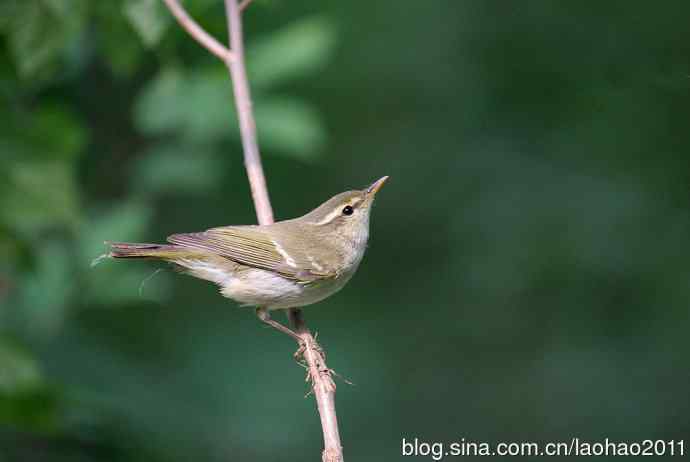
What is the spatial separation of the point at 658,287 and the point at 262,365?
2.51 meters

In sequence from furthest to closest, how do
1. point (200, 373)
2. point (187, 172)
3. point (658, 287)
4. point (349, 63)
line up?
point (349, 63)
point (658, 287)
point (200, 373)
point (187, 172)

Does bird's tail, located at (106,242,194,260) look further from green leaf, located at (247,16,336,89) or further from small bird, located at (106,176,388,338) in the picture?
green leaf, located at (247,16,336,89)

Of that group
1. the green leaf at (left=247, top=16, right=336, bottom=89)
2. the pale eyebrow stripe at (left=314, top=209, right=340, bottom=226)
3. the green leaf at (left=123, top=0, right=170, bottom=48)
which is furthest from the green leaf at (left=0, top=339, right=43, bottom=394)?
the green leaf at (left=247, top=16, right=336, bottom=89)

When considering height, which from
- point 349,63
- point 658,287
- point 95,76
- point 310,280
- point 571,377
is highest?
point 349,63

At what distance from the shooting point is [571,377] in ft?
17.5

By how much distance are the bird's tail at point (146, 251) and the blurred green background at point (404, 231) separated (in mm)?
382

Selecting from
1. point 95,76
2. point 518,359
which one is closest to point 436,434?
point 518,359

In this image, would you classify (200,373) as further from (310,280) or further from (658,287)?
(658,287)

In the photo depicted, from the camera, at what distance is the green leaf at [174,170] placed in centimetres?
396

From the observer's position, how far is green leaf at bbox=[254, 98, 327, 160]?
363 centimetres

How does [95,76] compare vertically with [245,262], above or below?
above

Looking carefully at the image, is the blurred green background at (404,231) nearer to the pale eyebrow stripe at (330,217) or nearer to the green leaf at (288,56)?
the green leaf at (288,56)

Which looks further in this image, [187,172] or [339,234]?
[187,172]

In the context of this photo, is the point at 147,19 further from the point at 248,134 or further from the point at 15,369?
the point at 15,369
